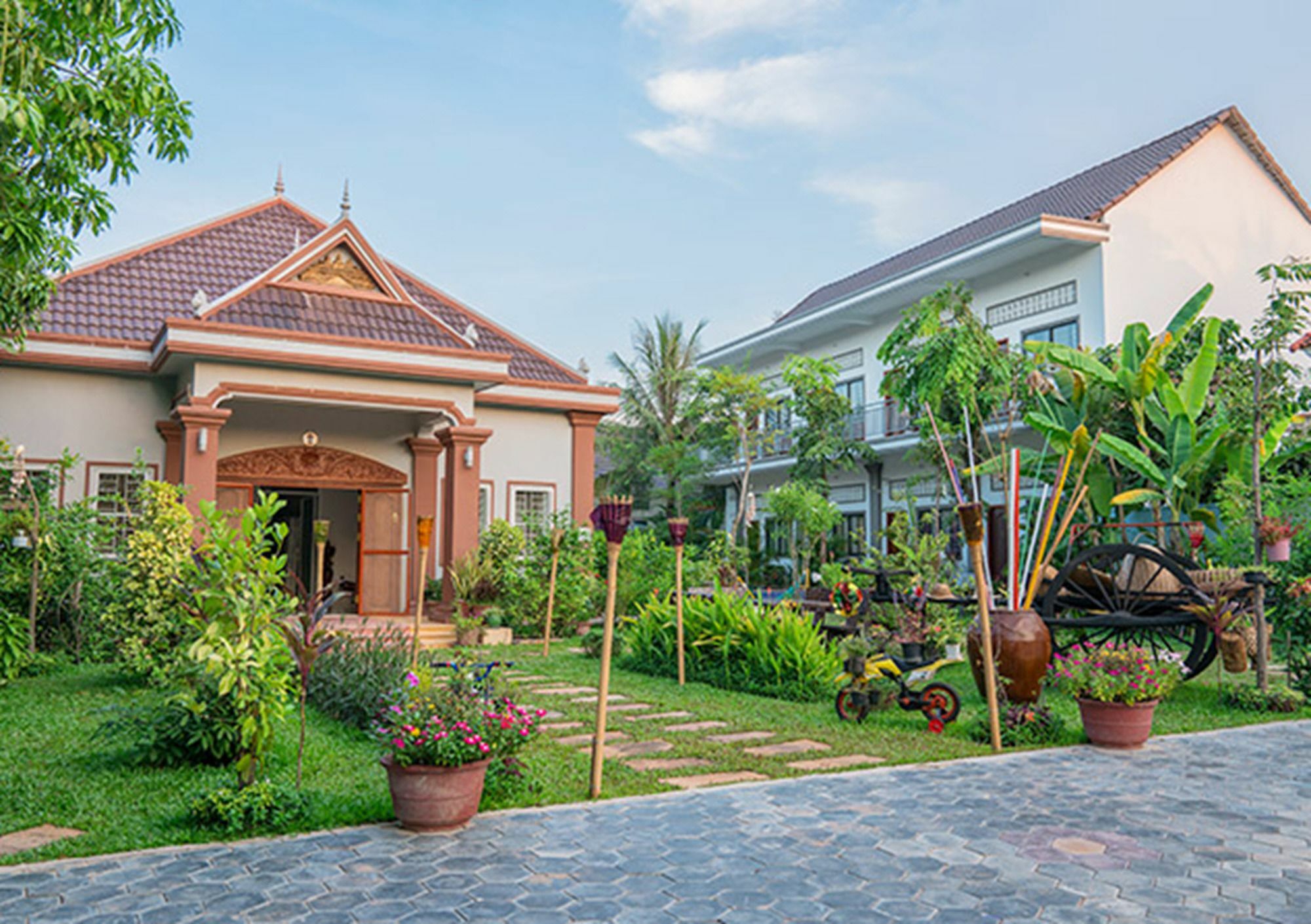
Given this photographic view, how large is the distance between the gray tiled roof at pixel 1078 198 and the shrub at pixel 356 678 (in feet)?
45.1

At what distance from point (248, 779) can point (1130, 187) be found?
19.0 metres

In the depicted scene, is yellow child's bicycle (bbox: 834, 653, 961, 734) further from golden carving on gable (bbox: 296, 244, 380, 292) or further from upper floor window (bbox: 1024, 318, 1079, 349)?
upper floor window (bbox: 1024, 318, 1079, 349)

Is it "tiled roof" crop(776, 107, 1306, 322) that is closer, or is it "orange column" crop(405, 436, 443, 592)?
"orange column" crop(405, 436, 443, 592)

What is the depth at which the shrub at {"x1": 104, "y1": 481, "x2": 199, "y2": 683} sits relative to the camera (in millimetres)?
9938

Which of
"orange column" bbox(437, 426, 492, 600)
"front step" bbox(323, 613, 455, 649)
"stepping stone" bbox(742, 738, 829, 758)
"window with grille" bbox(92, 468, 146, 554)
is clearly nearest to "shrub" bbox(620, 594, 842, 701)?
"stepping stone" bbox(742, 738, 829, 758)

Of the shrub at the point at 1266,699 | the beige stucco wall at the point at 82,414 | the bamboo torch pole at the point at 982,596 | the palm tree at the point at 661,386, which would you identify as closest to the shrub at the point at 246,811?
the bamboo torch pole at the point at 982,596

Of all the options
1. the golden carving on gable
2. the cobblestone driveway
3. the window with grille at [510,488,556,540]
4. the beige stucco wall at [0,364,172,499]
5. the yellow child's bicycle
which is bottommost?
the cobblestone driveway

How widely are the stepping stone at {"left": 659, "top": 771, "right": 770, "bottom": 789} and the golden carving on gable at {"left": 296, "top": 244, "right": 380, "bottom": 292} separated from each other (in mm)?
11791

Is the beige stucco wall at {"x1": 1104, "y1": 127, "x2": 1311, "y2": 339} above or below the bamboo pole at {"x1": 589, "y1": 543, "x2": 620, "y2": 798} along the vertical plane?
above

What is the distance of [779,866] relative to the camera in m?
4.81

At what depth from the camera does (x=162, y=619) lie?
32.9ft

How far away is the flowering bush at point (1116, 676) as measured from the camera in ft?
25.0

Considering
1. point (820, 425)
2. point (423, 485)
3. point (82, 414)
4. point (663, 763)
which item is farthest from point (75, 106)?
point (820, 425)

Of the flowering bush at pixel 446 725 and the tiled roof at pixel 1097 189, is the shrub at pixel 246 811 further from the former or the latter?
the tiled roof at pixel 1097 189
